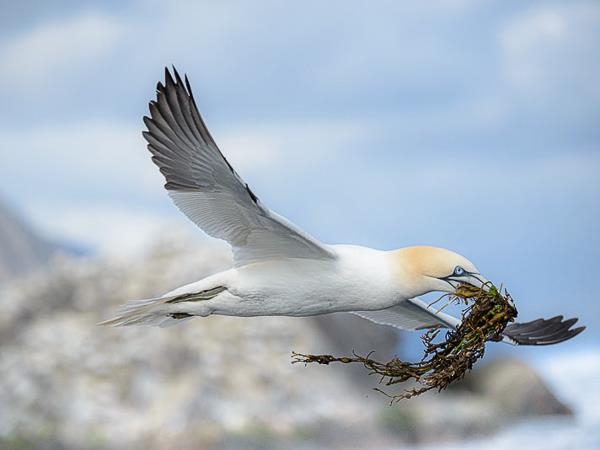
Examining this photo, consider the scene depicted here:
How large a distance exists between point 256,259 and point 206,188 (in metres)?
0.34

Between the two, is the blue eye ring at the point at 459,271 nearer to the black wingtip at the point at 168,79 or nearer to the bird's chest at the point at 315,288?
the bird's chest at the point at 315,288

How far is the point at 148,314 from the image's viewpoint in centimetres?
391

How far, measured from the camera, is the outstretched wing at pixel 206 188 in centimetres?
364

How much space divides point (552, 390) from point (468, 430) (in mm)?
1144

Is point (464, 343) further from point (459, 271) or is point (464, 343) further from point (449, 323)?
point (449, 323)

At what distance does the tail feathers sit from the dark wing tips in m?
1.52

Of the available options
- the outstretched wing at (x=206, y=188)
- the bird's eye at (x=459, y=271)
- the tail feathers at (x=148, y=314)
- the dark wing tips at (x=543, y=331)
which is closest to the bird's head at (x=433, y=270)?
the bird's eye at (x=459, y=271)

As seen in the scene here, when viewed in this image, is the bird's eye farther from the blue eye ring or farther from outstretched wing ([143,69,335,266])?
outstretched wing ([143,69,335,266])

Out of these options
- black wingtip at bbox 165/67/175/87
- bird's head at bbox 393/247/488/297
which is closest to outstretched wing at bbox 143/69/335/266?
black wingtip at bbox 165/67/175/87

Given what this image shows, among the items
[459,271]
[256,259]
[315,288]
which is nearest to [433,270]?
[459,271]

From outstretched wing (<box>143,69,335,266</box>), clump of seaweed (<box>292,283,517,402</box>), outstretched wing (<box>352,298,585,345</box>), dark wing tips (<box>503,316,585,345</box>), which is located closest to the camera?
clump of seaweed (<box>292,283,517,402</box>)

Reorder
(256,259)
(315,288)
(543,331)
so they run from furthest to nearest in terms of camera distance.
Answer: (543,331)
(256,259)
(315,288)

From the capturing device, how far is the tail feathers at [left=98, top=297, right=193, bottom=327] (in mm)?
3859

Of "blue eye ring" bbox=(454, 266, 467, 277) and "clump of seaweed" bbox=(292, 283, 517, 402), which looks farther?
"blue eye ring" bbox=(454, 266, 467, 277)
